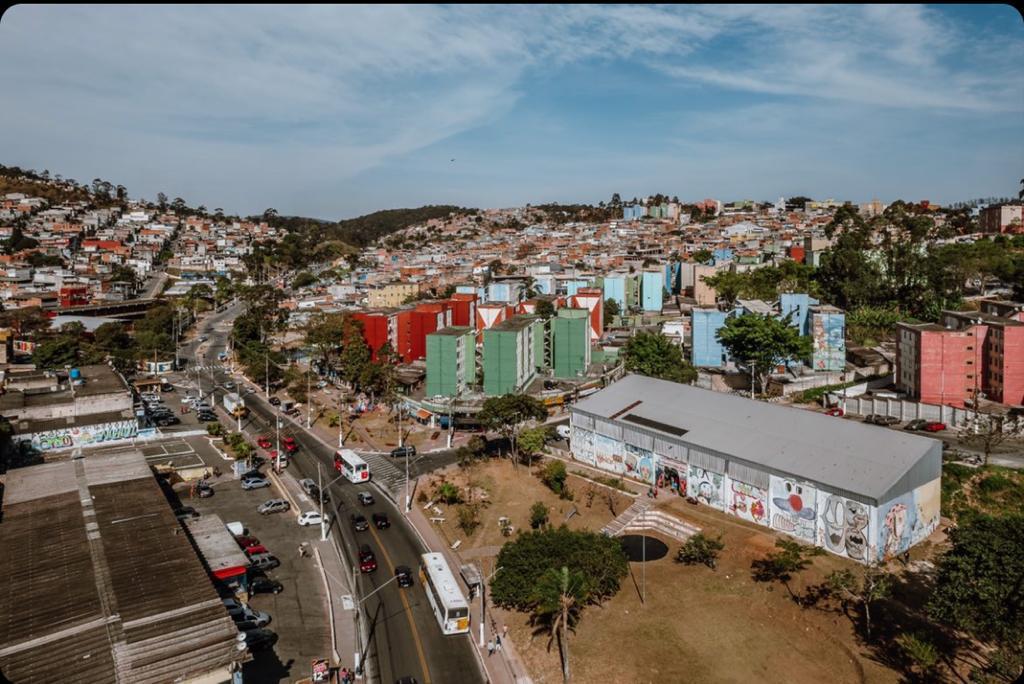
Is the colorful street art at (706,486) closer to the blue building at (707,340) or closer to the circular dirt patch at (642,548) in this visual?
the circular dirt patch at (642,548)

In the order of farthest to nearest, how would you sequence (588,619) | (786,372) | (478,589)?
(786,372), (478,589), (588,619)

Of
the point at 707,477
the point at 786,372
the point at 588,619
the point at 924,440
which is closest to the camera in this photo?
the point at 588,619

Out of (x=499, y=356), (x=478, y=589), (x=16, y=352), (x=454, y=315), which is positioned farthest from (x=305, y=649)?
(x=16, y=352)

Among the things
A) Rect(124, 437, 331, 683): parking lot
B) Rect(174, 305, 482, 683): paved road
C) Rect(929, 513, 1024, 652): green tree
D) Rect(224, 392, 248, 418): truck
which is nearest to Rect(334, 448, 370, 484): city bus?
Rect(174, 305, 482, 683): paved road

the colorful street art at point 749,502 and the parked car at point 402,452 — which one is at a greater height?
the colorful street art at point 749,502

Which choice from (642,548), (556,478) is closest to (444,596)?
(642,548)

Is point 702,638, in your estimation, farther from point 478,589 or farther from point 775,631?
point 478,589

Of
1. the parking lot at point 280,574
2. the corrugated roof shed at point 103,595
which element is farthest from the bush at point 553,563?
the corrugated roof shed at point 103,595

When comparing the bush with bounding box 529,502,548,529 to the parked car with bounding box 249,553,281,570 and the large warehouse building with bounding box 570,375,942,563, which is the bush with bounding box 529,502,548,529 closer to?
the large warehouse building with bounding box 570,375,942,563
